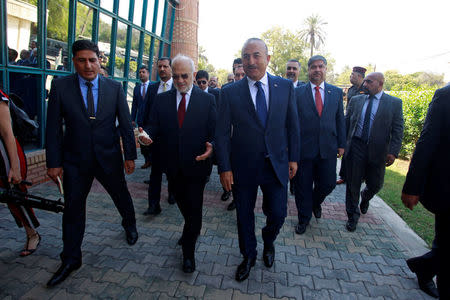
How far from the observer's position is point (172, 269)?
2.85 m

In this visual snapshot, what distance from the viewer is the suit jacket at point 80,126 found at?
8.48 feet

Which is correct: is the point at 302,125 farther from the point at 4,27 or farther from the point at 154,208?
the point at 4,27

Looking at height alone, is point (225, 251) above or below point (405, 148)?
below

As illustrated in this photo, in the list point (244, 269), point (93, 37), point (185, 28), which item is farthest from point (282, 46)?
Result: point (244, 269)

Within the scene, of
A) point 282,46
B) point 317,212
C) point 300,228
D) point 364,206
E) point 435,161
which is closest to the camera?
point 435,161

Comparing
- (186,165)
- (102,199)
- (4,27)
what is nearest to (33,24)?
(4,27)

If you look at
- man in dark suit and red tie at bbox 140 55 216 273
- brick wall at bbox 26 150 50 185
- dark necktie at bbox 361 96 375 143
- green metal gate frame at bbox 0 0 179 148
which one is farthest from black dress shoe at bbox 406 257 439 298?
green metal gate frame at bbox 0 0 179 148

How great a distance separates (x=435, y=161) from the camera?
199cm

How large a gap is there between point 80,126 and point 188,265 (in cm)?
167

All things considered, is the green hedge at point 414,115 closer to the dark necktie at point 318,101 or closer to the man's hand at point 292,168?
the dark necktie at point 318,101

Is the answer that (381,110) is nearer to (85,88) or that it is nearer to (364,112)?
(364,112)

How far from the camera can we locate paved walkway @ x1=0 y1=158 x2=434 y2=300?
8.36 ft

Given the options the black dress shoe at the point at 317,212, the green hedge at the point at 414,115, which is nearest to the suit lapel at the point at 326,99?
the black dress shoe at the point at 317,212

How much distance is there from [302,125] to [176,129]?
181cm
